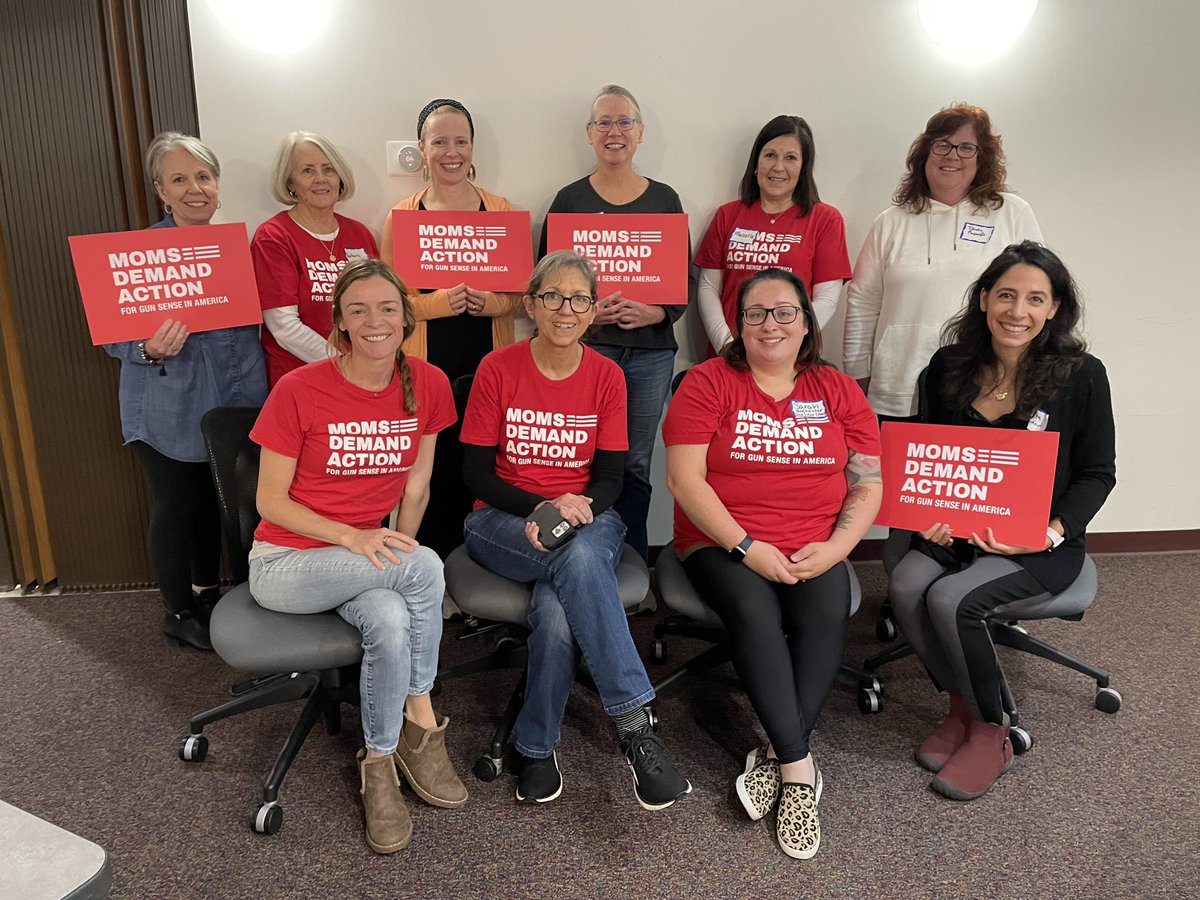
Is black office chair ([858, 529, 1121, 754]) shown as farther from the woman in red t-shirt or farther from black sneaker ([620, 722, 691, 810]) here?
the woman in red t-shirt

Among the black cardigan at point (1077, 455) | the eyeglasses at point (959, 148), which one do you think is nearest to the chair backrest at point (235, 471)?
the black cardigan at point (1077, 455)

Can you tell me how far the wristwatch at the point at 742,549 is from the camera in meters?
2.16

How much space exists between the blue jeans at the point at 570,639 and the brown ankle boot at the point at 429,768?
19 centimetres

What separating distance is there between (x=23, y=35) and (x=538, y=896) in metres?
3.27

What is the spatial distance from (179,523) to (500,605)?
1389 millimetres

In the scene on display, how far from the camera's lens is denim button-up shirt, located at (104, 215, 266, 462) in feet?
8.75

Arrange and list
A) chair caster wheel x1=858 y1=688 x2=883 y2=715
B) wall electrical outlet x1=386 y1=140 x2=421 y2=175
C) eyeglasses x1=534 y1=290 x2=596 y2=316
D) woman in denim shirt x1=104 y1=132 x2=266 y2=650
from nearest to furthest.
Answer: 1. eyeglasses x1=534 y1=290 x2=596 y2=316
2. chair caster wheel x1=858 y1=688 x2=883 y2=715
3. woman in denim shirt x1=104 y1=132 x2=266 y2=650
4. wall electrical outlet x1=386 y1=140 x2=421 y2=175

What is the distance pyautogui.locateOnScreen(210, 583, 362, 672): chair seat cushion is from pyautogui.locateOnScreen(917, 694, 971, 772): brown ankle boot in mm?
1570

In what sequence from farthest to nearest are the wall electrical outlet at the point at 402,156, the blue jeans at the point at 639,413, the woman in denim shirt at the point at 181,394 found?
the wall electrical outlet at the point at 402,156 → the blue jeans at the point at 639,413 → the woman in denim shirt at the point at 181,394

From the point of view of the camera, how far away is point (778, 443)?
220 cm

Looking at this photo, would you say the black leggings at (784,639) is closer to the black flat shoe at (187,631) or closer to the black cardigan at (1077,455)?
the black cardigan at (1077,455)

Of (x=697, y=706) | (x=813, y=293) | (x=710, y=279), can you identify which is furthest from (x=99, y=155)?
(x=697, y=706)

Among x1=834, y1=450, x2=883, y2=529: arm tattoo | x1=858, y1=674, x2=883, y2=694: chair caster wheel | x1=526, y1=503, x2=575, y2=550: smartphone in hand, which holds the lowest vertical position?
x1=858, y1=674, x2=883, y2=694: chair caster wheel

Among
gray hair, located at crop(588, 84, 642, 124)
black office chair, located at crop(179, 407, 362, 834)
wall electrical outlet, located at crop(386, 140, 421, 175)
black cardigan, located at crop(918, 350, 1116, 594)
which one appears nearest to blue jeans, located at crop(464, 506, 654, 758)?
black office chair, located at crop(179, 407, 362, 834)
